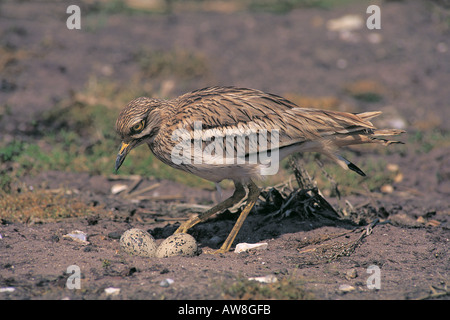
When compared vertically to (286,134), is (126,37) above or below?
above

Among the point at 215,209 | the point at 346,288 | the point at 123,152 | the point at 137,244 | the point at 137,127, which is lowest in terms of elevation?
the point at 346,288

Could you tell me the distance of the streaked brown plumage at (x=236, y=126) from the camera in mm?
5184

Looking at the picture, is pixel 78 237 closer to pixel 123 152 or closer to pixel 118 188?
pixel 123 152

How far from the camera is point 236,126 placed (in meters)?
5.25

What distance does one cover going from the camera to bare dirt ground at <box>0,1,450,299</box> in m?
4.45

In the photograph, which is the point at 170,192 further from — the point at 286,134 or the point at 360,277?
the point at 360,277

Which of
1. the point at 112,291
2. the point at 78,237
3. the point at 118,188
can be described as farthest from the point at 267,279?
the point at 118,188

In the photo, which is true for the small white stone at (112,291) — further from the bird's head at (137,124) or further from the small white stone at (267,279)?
the bird's head at (137,124)

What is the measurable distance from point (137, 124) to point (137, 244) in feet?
3.39

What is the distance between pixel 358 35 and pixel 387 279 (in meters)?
8.77

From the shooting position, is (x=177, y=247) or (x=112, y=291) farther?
(x=177, y=247)
